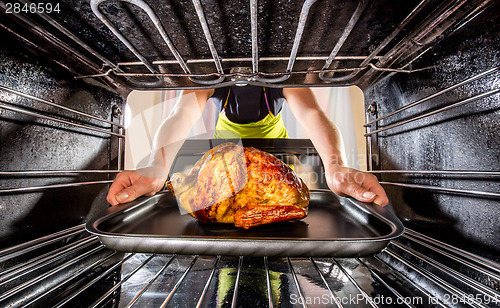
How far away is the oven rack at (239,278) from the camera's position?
542mm

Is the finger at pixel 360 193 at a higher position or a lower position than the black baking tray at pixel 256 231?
higher

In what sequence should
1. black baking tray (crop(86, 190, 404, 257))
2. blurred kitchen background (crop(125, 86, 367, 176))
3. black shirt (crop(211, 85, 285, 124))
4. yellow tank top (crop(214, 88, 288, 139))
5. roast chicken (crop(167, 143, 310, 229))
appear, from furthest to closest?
1. yellow tank top (crop(214, 88, 288, 139))
2. black shirt (crop(211, 85, 285, 124))
3. blurred kitchen background (crop(125, 86, 367, 176))
4. roast chicken (crop(167, 143, 310, 229))
5. black baking tray (crop(86, 190, 404, 257))

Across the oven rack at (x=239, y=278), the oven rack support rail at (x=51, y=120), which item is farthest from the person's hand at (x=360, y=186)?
the oven rack support rail at (x=51, y=120)

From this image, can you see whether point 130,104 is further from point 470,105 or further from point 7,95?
point 470,105

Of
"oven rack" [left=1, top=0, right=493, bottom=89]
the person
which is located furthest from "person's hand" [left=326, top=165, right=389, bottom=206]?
"oven rack" [left=1, top=0, right=493, bottom=89]

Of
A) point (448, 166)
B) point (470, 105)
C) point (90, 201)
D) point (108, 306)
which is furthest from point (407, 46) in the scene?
point (90, 201)

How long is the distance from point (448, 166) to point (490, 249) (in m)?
0.21

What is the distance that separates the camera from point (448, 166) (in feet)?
2.13

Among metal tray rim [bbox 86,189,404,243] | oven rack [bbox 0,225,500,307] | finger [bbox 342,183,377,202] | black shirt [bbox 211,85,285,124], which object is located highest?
black shirt [bbox 211,85,285,124]

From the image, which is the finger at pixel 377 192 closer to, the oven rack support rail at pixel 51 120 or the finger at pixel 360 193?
the finger at pixel 360 193

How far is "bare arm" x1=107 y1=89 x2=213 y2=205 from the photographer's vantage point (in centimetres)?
88

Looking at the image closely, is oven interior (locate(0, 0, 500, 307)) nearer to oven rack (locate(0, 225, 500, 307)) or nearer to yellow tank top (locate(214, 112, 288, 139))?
oven rack (locate(0, 225, 500, 307))

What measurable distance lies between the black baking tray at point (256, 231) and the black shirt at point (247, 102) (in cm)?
77

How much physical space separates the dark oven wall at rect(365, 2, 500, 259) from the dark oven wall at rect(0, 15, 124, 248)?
1070mm
